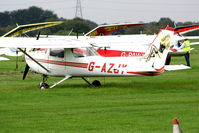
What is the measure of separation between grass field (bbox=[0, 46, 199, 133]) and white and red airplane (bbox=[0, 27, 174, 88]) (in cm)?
60

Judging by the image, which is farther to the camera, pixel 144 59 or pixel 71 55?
pixel 71 55

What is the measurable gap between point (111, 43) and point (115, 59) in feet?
11.4

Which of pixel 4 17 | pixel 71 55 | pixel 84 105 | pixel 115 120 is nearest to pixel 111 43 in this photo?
pixel 71 55

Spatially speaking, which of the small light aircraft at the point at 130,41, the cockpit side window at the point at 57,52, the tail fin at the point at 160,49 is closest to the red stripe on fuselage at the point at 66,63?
the cockpit side window at the point at 57,52

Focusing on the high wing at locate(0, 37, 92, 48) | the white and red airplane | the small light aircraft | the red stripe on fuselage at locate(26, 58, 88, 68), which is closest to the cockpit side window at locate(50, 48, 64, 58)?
the white and red airplane

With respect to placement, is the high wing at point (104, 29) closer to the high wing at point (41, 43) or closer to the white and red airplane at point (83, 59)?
the white and red airplane at point (83, 59)

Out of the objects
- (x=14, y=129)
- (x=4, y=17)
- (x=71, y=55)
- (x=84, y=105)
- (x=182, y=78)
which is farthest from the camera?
(x=4, y=17)

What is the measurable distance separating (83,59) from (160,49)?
2.73m

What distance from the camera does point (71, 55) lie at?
60.6ft

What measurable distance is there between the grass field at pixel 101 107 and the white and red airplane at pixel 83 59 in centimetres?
60

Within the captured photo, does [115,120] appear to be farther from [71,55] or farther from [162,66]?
[71,55]

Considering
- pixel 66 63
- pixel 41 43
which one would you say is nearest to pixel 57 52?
pixel 66 63

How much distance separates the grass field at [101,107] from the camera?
34.7 feet

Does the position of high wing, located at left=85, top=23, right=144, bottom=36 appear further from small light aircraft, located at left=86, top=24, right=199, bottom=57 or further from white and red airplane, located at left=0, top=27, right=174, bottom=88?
white and red airplane, located at left=0, top=27, right=174, bottom=88
